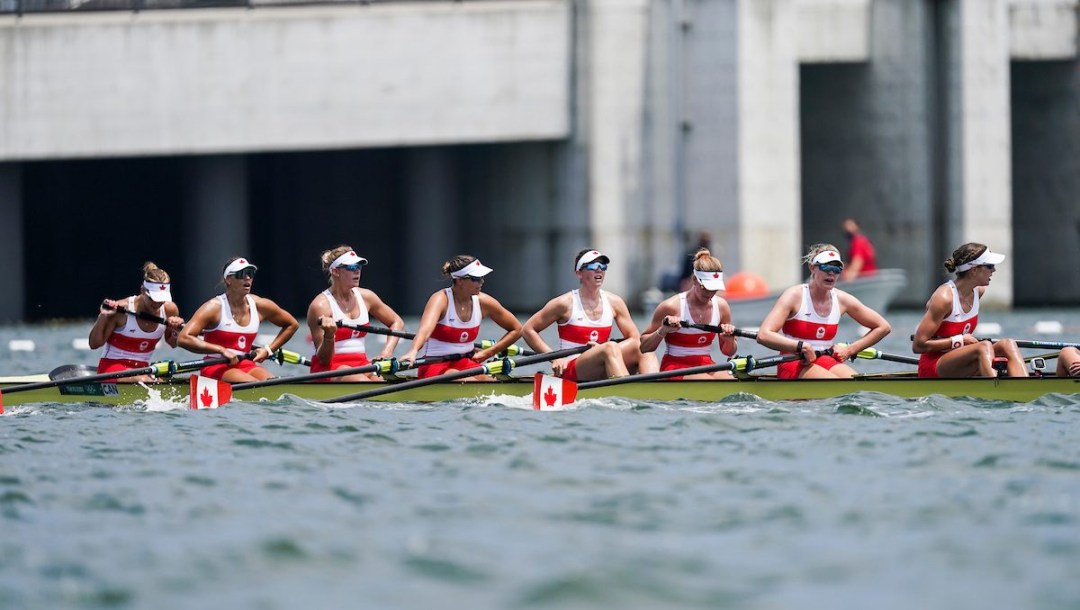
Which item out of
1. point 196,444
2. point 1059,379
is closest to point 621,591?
point 196,444

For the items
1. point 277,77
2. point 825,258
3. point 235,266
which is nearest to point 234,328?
point 235,266

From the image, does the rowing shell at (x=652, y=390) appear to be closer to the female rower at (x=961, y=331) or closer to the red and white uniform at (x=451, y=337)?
the female rower at (x=961, y=331)

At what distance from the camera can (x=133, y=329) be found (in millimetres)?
13234

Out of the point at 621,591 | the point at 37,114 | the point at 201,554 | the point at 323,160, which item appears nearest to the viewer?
the point at 621,591

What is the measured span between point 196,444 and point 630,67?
651 inches

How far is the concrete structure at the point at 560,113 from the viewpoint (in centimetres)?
2517

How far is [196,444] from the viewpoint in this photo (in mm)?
10461

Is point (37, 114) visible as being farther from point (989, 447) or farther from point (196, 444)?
point (989, 447)

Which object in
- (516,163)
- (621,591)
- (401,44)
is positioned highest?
(401,44)

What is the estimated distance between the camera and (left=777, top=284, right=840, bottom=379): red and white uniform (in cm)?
1212

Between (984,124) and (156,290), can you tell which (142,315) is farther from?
(984,124)

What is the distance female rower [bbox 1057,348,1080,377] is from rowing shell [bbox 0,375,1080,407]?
0.07m

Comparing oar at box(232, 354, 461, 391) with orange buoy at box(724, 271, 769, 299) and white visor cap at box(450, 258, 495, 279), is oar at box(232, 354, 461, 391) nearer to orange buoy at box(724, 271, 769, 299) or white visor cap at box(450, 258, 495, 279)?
white visor cap at box(450, 258, 495, 279)

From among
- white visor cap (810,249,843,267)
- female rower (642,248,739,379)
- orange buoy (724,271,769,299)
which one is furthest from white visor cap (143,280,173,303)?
orange buoy (724,271,769,299)
